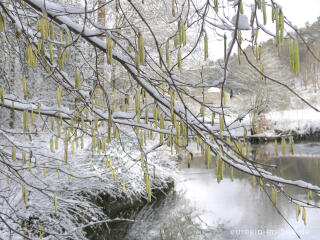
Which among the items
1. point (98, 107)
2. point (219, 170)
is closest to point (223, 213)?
point (98, 107)

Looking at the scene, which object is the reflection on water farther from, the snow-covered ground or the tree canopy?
the snow-covered ground

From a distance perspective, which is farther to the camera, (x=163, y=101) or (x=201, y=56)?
(x=201, y=56)

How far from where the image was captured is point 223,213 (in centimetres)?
698

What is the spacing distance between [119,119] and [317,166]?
9540 mm

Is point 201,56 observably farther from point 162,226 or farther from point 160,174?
point 162,226

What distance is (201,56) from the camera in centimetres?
923

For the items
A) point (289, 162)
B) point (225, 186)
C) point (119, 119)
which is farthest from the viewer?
point (289, 162)

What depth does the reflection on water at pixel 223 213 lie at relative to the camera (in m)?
5.80

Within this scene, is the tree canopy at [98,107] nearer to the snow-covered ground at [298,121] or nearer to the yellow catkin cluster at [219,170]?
the yellow catkin cluster at [219,170]

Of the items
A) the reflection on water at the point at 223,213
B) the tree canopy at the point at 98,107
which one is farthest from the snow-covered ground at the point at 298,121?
the tree canopy at the point at 98,107

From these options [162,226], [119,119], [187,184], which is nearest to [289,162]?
[187,184]

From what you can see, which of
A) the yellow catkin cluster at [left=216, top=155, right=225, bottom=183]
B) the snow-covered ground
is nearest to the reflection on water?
the yellow catkin cluster at [left=216, top=155, right=225, bottom=183]

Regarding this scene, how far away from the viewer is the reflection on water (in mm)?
5797

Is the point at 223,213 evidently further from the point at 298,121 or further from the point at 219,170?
the point at 298,121
